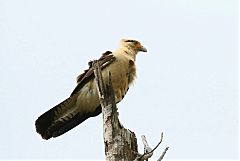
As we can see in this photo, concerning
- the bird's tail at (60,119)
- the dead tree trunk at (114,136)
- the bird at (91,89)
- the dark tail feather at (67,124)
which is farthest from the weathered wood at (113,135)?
the bird at (91,89)

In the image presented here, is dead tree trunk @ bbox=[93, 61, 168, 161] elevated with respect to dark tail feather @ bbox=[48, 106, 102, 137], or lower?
lower

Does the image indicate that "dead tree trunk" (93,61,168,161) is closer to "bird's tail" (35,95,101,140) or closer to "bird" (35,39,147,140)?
"bird's tail" (35,95,101,140)

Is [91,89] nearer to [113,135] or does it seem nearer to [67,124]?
[67,124]

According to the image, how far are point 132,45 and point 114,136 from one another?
15.2ft

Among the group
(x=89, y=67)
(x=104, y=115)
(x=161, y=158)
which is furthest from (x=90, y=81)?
(x=161, y=158)

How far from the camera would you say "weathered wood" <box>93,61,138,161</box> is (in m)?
6.18

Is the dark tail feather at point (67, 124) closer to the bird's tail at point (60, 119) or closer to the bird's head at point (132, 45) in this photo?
the bird's tail at point (60, 119)

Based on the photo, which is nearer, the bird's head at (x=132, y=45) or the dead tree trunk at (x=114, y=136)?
the dead tree trunk at (x=114, y=136)

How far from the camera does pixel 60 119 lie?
9.16 metres

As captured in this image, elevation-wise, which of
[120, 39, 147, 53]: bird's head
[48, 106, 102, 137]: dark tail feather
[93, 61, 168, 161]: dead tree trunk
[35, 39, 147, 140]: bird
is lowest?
[93, 61, 168, 161]: dead tree trunk

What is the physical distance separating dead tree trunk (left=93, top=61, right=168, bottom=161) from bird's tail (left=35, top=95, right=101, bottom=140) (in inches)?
82.7

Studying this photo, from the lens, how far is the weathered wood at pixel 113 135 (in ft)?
20.3

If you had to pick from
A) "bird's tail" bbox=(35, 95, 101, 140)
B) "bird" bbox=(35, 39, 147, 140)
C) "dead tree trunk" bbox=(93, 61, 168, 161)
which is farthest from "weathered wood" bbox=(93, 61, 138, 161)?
"bird" bbox=(35, 39, 147, 140)

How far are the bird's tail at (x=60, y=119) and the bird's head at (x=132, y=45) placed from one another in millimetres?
1475
